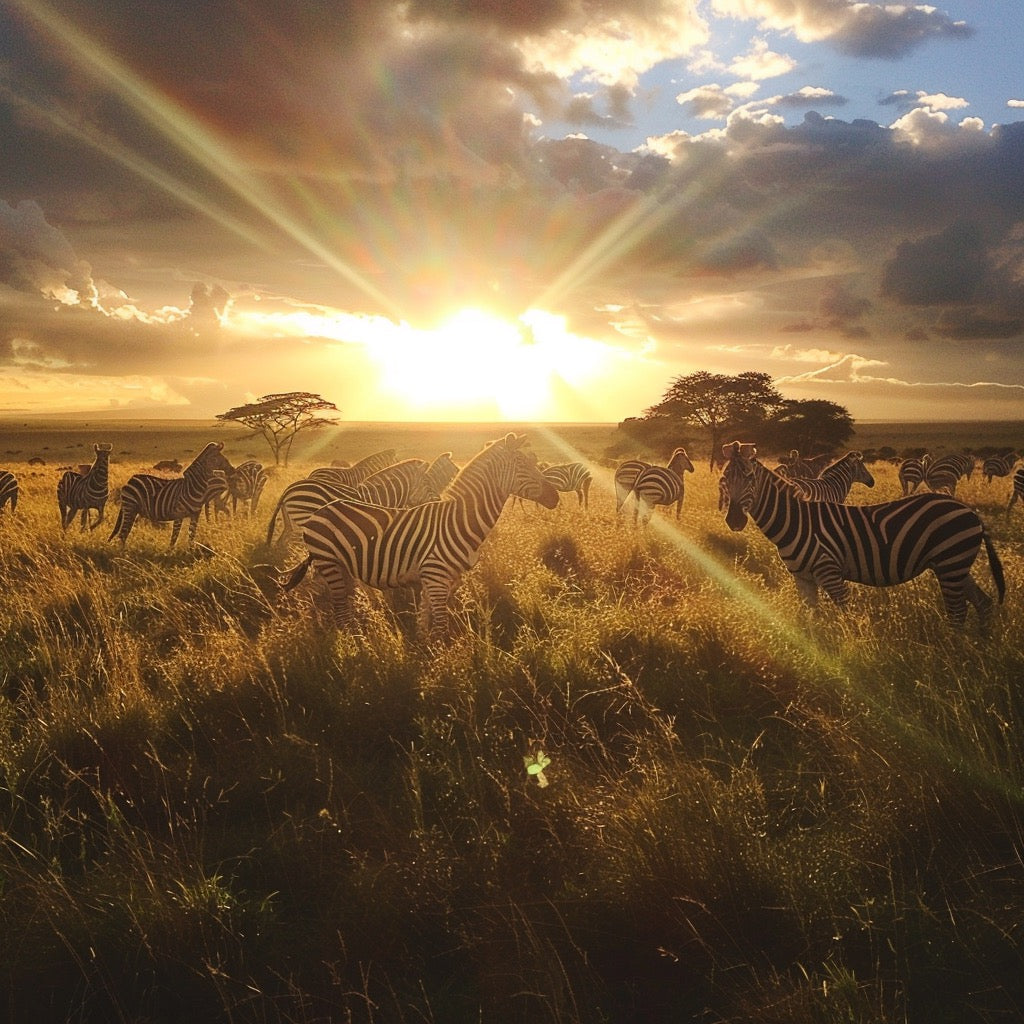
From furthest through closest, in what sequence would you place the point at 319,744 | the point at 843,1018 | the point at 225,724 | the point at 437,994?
the point at 225,724
the point at 319,744
the point at 437,994
the point at 843,1018

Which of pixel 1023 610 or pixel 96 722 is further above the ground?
pixel 1023 610

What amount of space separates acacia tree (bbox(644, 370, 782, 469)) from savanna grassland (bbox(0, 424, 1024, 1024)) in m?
39.8

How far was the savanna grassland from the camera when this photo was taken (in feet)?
8.77

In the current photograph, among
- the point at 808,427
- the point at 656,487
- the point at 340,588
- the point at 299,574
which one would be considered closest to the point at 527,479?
the point at 340,588

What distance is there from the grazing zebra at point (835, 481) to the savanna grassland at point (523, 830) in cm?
897

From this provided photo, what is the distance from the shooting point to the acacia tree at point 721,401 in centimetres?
4422

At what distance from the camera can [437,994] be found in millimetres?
2707

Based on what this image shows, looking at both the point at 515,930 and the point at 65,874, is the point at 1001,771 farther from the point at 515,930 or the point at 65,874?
the point at 65,874

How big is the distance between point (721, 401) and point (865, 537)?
39.3 meters

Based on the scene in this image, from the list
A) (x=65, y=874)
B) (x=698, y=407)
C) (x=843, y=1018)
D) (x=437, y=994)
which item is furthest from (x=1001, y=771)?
(x=698, y=407)

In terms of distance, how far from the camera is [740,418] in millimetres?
45031

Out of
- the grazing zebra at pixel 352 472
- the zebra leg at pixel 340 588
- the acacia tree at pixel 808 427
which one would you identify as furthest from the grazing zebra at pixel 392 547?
the acacia tree at pixel 808 427

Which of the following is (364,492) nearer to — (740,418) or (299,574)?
(299,574)

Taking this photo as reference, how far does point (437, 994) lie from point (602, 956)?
67 cm
